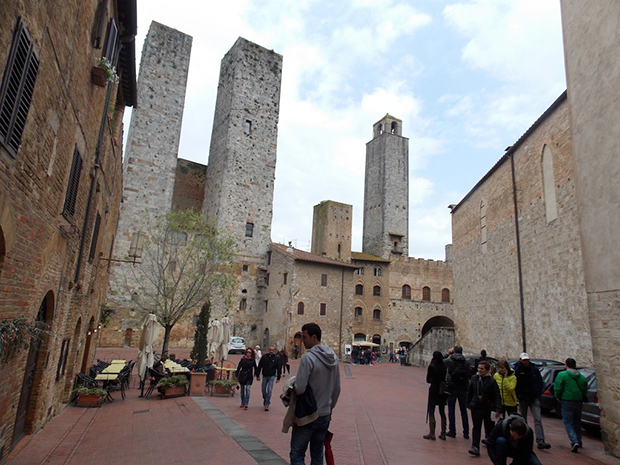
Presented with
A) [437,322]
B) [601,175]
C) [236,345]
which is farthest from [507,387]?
[437,322]

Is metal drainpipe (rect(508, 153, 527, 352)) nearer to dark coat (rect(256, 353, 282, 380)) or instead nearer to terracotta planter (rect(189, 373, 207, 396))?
dark coat (rect(256, 353, 282, 380))

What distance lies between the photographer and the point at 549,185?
15625 mm

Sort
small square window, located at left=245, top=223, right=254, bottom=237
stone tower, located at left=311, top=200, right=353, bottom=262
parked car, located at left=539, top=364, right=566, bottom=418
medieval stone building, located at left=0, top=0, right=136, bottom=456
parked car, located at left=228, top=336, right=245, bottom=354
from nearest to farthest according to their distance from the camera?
1. medieval stone building, located at left=0, top=0, right=136, bottom=456
2. parked car, located at left=539, top=364, right=566, bottom=418
3. parked car, located at left=228, top=336, right=245, bottom=354
4. small square window, located at left=245, top=223, right=254, bottom=237
5. stone tower, located at left=311, top=200, right=353, bottom=262

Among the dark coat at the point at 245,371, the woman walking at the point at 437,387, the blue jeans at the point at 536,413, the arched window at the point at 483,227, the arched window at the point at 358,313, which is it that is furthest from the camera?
the arched window at the point at 358,313

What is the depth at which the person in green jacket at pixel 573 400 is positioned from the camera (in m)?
7.17

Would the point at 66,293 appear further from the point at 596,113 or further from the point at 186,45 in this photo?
the point at 186,45

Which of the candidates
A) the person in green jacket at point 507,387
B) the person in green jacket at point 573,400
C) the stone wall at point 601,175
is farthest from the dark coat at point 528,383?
the stone wall at point 601,175

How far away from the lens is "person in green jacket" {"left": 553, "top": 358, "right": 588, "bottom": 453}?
7168 millimetres

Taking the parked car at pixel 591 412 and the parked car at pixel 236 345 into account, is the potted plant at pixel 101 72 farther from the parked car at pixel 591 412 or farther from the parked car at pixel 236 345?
the parked car at pixel 236 345

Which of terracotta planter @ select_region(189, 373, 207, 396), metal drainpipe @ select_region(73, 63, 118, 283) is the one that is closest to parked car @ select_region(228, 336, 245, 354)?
terracotta planter @ select_region(189, 373, 207, 396)

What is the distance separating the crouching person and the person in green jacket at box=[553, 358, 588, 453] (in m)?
4.04

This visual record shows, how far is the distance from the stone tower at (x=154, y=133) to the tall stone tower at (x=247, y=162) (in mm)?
3761

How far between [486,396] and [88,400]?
9558 mm

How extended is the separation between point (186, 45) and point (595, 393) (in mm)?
34125
